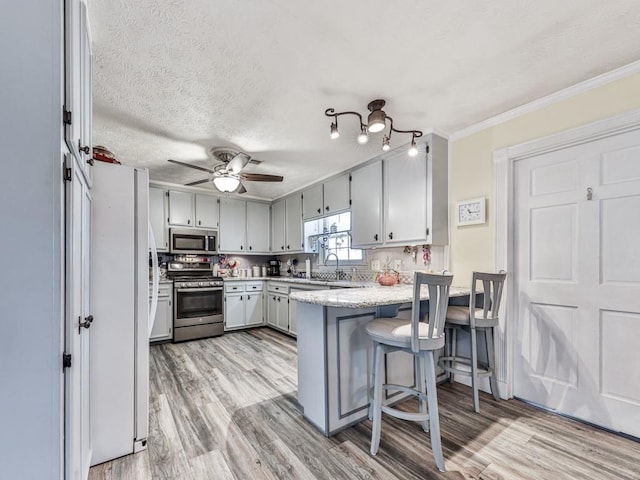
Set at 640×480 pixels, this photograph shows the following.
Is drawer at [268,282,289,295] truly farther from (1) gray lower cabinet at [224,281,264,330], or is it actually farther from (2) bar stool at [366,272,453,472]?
(2) bar stool at [366,272,453,472]

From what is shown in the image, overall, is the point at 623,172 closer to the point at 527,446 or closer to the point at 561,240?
the point at 561,240

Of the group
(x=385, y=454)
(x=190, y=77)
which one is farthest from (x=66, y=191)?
(x=385, y=454)

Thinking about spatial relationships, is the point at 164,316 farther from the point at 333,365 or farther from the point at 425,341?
the point at 425,341

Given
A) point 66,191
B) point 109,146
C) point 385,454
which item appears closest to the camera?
point 66,191

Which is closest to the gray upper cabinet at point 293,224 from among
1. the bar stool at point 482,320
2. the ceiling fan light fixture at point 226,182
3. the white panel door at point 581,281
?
the ceiling fan light fixture at point 226,182

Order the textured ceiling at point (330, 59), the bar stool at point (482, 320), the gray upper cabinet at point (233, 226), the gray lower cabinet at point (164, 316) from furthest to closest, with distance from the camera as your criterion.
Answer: the gray upper cabinet at point (233, 226) < the gray lower cabinet at point (164, 316) < the bar stool at point (482, 320) < the textured ceiling at point (330, 59)

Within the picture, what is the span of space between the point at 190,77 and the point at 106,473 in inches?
96.8

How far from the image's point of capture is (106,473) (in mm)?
1633

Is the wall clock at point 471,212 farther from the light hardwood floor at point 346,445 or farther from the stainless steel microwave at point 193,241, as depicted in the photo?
the stainless steel microwave at point 193,241

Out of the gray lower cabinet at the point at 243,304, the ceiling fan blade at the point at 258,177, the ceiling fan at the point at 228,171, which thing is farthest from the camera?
the gray lower cabinet at the point at 243,304

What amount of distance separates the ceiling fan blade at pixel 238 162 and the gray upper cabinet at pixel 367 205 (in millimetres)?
1435

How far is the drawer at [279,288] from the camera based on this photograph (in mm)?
4555

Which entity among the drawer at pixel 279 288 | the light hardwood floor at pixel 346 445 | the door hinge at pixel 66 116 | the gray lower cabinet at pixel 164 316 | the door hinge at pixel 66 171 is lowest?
the light hardwood floor at pixel 346 445

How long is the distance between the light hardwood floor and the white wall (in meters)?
1.11
